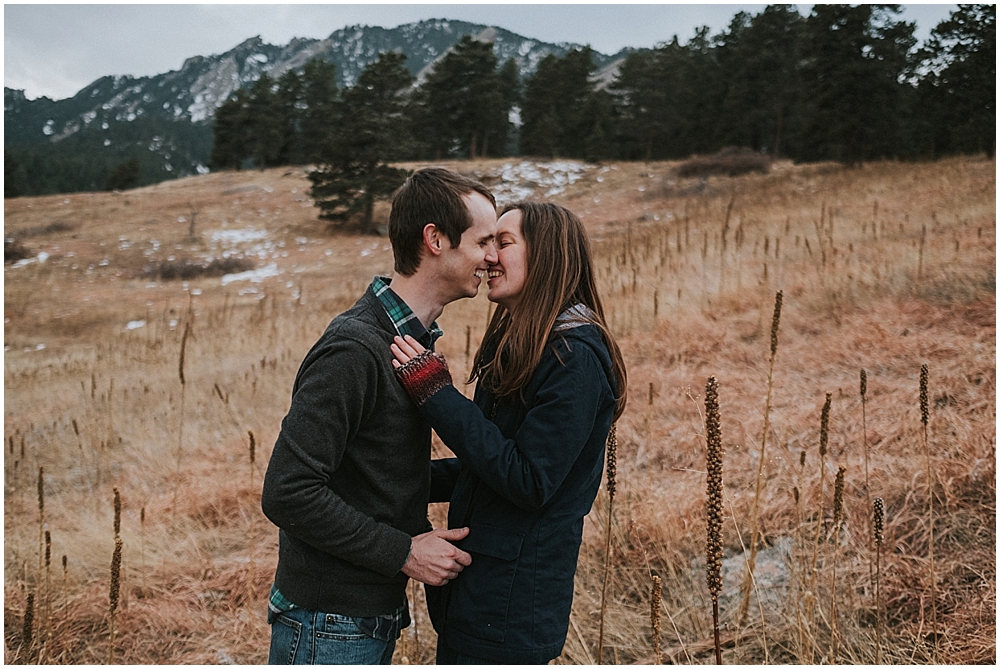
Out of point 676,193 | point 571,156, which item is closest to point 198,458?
point 676,193

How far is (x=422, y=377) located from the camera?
60.4 inches

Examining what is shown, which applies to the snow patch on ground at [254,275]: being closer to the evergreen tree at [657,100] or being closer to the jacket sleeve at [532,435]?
the jacket sleeve at [532,435]

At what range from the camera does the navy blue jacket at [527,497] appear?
1458 mm

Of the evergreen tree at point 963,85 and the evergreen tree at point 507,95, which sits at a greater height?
the evergreen tree at point 507,95

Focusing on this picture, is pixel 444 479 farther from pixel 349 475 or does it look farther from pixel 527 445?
pixel 527 445

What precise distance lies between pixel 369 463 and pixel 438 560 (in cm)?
30

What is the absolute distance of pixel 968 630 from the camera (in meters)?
2.34

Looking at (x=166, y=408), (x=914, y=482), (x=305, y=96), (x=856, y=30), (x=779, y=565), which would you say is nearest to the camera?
(x=779, y=565)

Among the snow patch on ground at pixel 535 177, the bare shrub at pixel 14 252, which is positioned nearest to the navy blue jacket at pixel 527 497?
the snow patch on ground at pixel 535 177

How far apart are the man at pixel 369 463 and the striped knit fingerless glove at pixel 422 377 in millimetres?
47

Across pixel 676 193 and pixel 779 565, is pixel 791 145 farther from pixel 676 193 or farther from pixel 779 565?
pixel 779 565

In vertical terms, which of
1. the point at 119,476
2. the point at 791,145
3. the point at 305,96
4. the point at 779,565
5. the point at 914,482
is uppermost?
the point at 305,96

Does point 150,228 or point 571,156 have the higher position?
point 571,156

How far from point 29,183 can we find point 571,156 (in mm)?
53772
